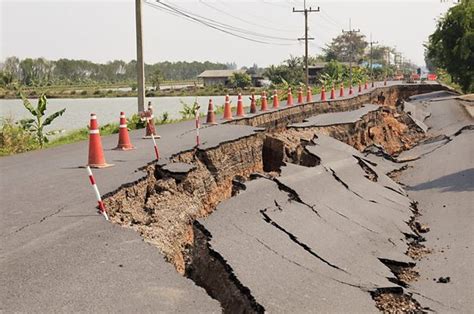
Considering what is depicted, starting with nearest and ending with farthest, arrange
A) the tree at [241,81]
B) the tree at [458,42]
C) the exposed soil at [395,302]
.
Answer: the exposed soil at [395,302] → the tree at [458,42] → the tree at [241,81]

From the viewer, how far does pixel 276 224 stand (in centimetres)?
693

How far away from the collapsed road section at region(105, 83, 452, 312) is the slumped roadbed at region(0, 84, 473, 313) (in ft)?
0.07

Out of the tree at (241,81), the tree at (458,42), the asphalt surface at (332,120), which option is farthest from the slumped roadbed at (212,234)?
the tree at (241,81)

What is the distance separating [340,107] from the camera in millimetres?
24969

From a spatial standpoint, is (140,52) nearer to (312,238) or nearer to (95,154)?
(95,154)

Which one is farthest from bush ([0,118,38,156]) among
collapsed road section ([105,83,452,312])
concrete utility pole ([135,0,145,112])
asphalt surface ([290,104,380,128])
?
asphalt surface ([290,104,380,128])

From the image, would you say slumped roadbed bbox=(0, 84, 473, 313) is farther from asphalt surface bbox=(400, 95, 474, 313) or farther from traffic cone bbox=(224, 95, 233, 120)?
traffic cone bbox=(224, 95, 233, 120)

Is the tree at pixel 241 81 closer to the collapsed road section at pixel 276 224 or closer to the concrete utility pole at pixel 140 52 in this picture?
the concrete utility pole at pixel 140 52

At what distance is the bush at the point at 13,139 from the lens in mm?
12048

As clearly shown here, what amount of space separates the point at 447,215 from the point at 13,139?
9.25m

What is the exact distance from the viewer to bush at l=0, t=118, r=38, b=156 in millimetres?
12048

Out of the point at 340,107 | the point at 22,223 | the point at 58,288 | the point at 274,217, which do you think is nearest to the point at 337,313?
the point at 58,288

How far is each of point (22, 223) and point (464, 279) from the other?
5070mm

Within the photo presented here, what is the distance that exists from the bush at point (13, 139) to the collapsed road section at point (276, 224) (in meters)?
4.50
